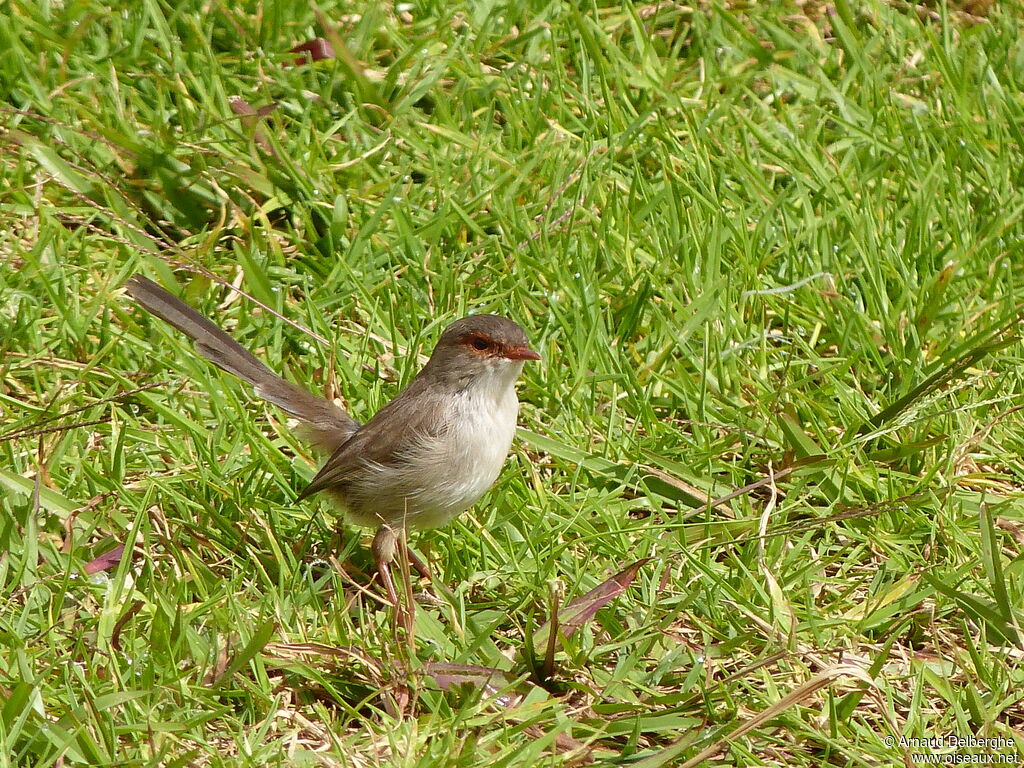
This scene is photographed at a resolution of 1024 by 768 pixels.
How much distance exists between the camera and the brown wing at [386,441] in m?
4.92

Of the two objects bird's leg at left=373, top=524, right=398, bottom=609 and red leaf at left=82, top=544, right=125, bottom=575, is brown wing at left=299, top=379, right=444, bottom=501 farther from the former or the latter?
red leaf at left=82, top=544, right=125, bottom=575

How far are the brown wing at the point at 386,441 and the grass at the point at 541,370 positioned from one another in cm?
28

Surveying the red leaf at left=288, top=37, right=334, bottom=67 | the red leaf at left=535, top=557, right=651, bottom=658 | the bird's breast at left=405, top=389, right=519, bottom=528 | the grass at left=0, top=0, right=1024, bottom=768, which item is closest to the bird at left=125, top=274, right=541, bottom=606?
the bird's breast at left=405, top=389, right=519, bottom=528

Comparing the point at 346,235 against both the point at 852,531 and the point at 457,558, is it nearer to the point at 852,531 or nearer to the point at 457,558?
the point at 457,558

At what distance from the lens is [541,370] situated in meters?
5.67

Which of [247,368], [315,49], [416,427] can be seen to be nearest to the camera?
[416,427]

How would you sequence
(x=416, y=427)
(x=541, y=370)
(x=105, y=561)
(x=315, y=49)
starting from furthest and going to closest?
1. (x=315, y=49)
2. (x=541, y=370)
3. (x=416, y=427)
4. (x=105, y=561)

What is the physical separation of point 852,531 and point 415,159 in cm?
293

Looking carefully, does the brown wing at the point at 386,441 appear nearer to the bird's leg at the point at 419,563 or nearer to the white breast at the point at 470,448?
the white breast at the point at 470,448

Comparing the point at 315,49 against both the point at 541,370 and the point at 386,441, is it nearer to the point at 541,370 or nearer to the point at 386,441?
the point at 541,370

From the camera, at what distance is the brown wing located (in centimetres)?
492

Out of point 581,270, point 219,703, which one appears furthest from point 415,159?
point 219,703

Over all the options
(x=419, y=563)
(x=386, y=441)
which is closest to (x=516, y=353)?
(x=386, y=441)

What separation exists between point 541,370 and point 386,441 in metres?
0.96
